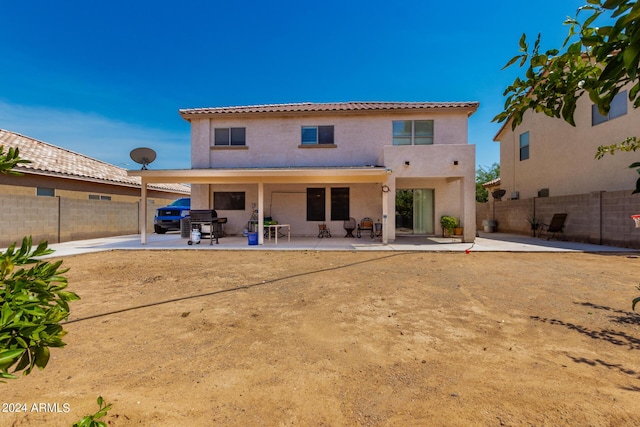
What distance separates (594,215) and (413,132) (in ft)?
26.5

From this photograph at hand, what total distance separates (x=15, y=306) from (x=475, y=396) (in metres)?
2.99

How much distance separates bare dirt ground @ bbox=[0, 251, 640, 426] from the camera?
218 cm

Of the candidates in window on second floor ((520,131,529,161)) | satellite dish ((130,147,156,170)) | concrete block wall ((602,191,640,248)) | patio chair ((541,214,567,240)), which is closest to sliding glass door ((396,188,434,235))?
patio chair ((541,214,567,240))

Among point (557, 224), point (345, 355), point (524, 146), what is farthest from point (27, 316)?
point (524, 146)

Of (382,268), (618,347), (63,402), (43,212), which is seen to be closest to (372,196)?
(382,268)

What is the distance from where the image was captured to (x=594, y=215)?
37.5ft

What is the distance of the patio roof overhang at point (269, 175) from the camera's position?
1066cm

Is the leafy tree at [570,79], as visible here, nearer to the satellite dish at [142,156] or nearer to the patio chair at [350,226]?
the patio chair at [350,226]

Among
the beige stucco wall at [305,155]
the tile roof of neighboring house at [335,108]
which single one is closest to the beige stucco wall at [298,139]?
the beige stucco wall at [305,155]

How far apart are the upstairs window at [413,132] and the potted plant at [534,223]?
6.91 meters

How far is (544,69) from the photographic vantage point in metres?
1.49

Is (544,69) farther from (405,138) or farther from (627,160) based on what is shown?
(627,160)

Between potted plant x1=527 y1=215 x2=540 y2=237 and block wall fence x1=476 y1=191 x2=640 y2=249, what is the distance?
0.60 ft

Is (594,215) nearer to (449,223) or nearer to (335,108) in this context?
(449,223)
